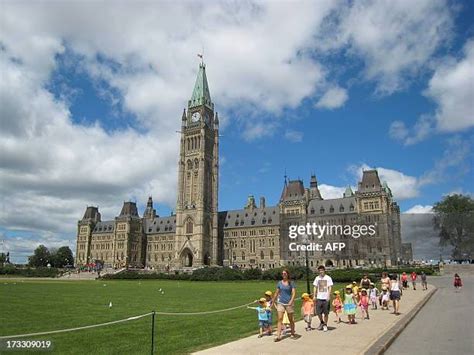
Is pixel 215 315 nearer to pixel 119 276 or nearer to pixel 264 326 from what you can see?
pixel 264 326

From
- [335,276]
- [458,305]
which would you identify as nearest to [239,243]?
[335,276]

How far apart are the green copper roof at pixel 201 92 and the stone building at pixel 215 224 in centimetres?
31

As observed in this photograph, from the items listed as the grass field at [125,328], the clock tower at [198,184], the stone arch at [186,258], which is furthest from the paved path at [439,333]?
the stone arch at [186,258]

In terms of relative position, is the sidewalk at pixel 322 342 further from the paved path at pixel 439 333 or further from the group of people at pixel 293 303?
the paved path at pixel 439 333

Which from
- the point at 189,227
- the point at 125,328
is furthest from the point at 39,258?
the point at 125,328

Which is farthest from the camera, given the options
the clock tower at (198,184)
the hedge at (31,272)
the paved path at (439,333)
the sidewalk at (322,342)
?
the clock tower at (198,184)

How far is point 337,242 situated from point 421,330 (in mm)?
83500

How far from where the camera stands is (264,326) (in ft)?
46.5

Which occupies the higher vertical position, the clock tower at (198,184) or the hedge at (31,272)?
the clock tower at (198,184)

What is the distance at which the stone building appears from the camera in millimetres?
95750

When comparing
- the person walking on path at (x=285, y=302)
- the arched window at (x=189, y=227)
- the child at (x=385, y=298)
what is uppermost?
the arched window at (x=189, y=227)

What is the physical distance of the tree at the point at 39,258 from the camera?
5600 inches

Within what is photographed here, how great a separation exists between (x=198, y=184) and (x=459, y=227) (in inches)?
2670

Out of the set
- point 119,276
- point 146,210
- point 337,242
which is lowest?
point 119,276
